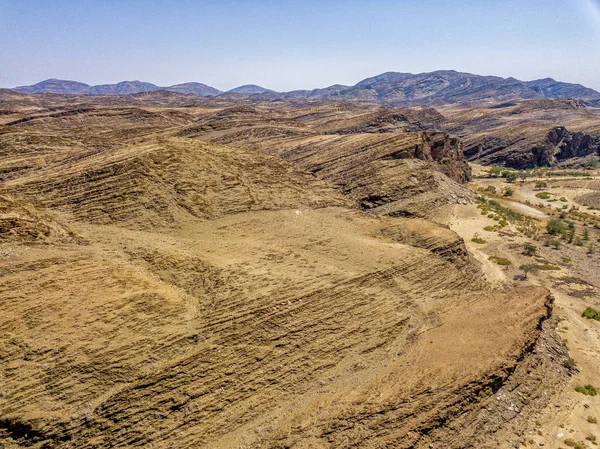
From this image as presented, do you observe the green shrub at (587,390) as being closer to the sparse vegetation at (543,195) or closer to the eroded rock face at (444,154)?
the eroded rock face at (444,154)

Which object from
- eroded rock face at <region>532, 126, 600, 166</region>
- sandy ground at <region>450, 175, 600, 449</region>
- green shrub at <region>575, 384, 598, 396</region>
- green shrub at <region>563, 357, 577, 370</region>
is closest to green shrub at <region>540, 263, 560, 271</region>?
sandy ground at <region>450, 175, 600, 449</region>

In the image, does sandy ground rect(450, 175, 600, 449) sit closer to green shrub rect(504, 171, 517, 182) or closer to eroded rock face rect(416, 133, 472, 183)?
eroded rock face rect(416, 133, 472, 183)

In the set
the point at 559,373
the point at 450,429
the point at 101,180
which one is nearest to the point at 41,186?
the point at 101,180

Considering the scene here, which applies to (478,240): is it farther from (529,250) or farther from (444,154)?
(444,154)

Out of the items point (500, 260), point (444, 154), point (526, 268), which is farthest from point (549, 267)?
point (444, 154)

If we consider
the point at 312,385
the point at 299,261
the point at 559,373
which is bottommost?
the point at 559,373

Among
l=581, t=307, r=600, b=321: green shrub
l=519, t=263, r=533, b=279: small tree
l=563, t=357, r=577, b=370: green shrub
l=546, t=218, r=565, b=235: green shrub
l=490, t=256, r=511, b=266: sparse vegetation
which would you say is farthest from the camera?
l=546, t=218, r=565, b=235: green shrub

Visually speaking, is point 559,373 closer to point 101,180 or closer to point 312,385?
point 312,385
